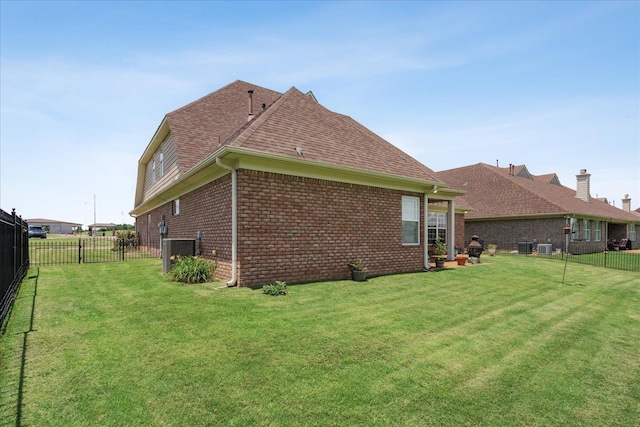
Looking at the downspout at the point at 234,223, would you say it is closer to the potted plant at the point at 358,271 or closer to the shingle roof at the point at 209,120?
the potted plant at the point at 358,271

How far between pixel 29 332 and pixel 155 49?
8244mm

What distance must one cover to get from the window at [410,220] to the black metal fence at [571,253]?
12068 mm

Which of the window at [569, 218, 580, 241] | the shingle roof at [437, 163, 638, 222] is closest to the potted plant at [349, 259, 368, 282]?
the shingle roof at [437, 163, 638, 222]

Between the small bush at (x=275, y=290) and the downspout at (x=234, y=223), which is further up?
the downspout at (x=234, y=223)

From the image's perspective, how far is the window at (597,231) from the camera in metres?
30.7

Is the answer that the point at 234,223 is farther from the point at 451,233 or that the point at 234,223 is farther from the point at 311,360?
the point at 451,233

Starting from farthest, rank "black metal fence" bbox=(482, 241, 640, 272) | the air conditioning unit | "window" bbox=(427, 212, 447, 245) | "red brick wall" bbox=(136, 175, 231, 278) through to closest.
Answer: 1. the air conditioning unit
2. "black metal fence" bbox=(482, 241, 640, 272)
3. "window" bbox=(427, 212, 447, 245)
4. "red brick wall" bbox=(136, 175, 231, 278)

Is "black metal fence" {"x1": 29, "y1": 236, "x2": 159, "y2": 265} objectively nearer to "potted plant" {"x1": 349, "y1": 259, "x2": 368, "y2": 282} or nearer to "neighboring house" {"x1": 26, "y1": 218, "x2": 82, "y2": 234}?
"potted plant" {"x1": 349, "y1": 259, "x2": 368, "y2": 282}

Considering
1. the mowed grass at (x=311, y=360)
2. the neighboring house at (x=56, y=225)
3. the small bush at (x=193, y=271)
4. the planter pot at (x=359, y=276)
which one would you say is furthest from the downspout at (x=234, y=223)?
the neighboring house at (x=56, y=225)

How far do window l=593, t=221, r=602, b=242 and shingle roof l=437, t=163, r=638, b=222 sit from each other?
1.10 metres

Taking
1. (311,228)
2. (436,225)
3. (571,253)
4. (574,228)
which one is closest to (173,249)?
(311,228)

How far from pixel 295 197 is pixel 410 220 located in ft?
19.0

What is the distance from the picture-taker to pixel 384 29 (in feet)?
34.6

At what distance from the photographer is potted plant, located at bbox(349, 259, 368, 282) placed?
10727 mm
